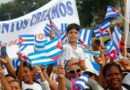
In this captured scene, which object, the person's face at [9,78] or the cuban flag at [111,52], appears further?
the cuban flag at [111,52]

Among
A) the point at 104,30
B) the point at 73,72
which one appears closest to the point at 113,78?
the point at 73,72

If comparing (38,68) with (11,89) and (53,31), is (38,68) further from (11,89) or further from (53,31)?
(53,31)

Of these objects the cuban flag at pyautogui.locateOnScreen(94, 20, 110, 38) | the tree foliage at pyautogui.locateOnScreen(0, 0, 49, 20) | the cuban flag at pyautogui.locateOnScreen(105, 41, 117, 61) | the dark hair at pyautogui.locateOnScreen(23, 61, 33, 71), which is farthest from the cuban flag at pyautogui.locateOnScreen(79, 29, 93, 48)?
the tree foliage at pyautogui.locateOnScreen(0, 0, 49, 20)

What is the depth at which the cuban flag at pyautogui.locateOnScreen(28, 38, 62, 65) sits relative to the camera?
21.0ft

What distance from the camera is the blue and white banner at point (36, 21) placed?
8402 millimetres

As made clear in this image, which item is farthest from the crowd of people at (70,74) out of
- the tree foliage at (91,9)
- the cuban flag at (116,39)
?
the tree foliage at (91,9)

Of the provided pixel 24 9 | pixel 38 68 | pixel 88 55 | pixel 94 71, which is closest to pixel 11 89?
pixel 38 68

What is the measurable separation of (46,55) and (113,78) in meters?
1.59

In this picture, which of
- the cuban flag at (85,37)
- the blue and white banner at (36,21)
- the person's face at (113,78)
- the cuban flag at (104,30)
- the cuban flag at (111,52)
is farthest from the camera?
the blue and white banner at (36,21)

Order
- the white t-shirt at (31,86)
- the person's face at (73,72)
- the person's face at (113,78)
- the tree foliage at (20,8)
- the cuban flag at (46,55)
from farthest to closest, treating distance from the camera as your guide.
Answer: the tree foliage at (20,8), the cuban flag at (46,55), the white t-shirt at (31,86), the person's face at (73,72), the person's face at (113,78)

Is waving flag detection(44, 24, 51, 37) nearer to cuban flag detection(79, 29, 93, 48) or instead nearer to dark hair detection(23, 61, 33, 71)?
cuban flag detection(79, 29, 93, 48)

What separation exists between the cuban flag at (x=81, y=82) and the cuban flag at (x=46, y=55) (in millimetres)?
798

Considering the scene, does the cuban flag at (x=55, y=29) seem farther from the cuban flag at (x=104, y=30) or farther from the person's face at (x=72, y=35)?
the person's face at (x=72, y=35)

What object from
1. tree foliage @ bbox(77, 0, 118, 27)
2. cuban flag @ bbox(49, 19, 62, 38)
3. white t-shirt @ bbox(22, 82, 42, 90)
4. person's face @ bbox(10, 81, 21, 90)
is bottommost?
white t-shirt @ bbox(22, 82, 42, 90)
